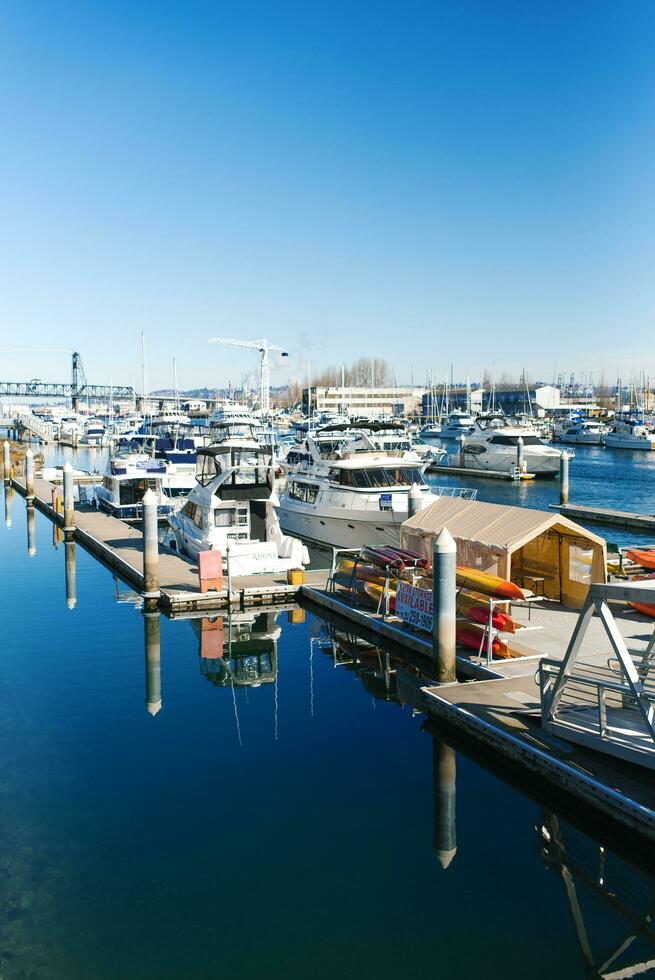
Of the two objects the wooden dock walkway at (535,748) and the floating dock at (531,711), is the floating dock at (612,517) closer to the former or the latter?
the floating dock at (531,711)

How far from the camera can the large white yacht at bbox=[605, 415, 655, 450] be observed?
104 meters

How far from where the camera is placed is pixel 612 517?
41906mm

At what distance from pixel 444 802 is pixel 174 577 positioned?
15.5 m

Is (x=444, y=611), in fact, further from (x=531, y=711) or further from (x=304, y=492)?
(x=304, y=492)

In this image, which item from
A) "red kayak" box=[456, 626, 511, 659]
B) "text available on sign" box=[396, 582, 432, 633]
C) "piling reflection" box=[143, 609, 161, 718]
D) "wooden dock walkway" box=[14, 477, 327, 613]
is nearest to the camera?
"red kayak" box=[456, 626, 511, 659]

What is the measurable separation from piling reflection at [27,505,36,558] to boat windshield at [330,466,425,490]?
13377 millimetres

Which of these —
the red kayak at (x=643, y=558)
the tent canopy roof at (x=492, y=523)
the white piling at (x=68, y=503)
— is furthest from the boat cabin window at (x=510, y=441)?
the tent canopy roof at (x=492, y=523)

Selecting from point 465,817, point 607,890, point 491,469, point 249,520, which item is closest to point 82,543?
point 249,520

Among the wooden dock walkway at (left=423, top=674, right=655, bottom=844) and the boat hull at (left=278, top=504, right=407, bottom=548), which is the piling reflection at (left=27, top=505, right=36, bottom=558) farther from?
the wooden dock walkway at (left=423, top=674, right=655, bottom=844)

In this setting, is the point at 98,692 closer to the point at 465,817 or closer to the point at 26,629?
the point at 26,629

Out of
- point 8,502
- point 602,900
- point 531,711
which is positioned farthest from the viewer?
point 8,502

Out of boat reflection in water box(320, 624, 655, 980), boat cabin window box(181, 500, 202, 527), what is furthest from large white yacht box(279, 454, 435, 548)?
boat reflection in water box(320, 624, 655, 980)

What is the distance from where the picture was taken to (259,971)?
876 cm

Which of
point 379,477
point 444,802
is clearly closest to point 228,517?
point 379,477
